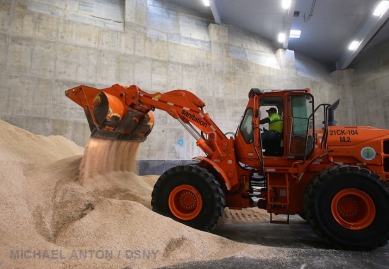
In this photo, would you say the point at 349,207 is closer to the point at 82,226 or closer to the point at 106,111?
the point at 82,226

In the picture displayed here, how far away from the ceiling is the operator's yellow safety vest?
26.3ft

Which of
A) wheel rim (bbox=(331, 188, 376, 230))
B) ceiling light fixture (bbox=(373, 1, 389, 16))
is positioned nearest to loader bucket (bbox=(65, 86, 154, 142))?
wheel rim (bbox=(331, 188, 376, 230))

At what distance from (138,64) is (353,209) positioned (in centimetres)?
910

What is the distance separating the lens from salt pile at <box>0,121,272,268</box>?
293 cm

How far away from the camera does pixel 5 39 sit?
884 centimetres

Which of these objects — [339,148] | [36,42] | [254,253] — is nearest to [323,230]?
[254,253]

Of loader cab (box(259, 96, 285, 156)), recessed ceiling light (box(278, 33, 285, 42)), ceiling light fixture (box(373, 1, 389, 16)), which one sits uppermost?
recessed ceiling light (box(278, 33, 285, 42))

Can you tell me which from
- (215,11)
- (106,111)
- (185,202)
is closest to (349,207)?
(185,202)

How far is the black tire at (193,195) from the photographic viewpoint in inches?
163

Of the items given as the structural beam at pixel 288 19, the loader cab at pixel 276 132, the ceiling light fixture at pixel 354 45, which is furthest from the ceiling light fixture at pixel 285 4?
the loader cab at pixel 276 132

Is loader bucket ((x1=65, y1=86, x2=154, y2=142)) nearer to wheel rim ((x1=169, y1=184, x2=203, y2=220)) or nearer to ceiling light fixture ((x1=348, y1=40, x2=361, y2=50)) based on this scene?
wheel rim ((x1=169, y1=184, x2=203, y2=220))

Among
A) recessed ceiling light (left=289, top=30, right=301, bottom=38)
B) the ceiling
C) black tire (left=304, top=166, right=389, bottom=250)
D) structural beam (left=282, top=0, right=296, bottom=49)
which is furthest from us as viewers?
recessed ceiling light (left=289, top=30, right=301, bottom=38)

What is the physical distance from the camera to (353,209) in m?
3.85

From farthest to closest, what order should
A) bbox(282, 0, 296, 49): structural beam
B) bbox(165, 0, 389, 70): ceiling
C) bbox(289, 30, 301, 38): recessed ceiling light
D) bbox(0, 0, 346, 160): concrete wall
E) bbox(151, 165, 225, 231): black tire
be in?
bbox(289, 30, 301, 38): recessed ceiling light < bbox(165, 0, 389, 70): ceiling < bbox(282, 0, 296, 49): structural beam < bbox(0, 0, 346, 160): concrete wall < bbox(151, 165, 225, 231): black tire
